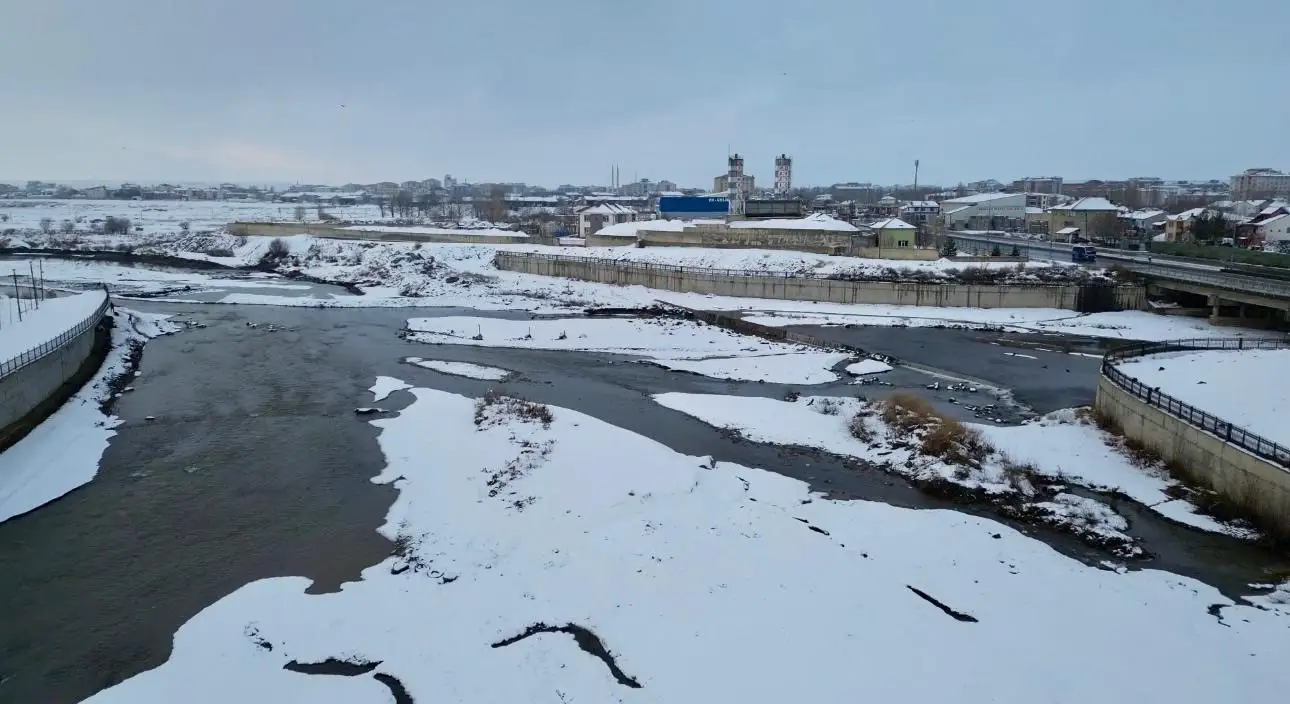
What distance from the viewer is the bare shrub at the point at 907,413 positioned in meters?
18.8

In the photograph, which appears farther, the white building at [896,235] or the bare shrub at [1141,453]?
the white building at [896,235]

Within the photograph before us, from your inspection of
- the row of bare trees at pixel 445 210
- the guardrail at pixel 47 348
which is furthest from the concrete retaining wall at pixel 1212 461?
the row of bare trees at pixel 445 210

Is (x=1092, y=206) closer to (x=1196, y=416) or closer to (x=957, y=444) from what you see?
(x=1196, y=416)

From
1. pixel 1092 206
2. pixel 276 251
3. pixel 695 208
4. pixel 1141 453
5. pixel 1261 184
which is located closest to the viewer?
pixel 1141 453

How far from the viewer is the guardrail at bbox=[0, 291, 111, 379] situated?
65.2ft

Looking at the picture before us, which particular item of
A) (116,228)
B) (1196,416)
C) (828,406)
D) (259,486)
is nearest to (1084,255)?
(828,406)

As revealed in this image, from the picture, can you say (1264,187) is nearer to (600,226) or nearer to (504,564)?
(600,226)

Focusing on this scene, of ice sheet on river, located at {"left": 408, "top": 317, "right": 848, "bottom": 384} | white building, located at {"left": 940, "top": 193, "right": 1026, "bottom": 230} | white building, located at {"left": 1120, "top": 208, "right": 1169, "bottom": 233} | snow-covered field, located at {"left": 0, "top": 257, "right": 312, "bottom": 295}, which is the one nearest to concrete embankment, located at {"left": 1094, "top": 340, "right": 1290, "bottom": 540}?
ice sheet on river, located at {"left": 408, "top": 317, "right": 848, "bottom": 384}

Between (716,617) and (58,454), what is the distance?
49.0 ft

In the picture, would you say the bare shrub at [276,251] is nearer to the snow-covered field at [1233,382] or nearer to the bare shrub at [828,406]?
the bare shrub at [828,406]

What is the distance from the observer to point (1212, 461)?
15.1 m

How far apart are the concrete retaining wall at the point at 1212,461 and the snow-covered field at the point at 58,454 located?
68.6ft

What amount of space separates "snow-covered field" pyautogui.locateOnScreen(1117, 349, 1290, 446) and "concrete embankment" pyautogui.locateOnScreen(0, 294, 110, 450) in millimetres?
25137

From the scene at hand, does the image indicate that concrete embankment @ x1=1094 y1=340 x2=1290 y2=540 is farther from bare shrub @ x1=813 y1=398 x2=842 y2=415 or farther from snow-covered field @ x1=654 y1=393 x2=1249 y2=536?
bare shrub @ x1=813 y1=398 x2=842 y2=415
